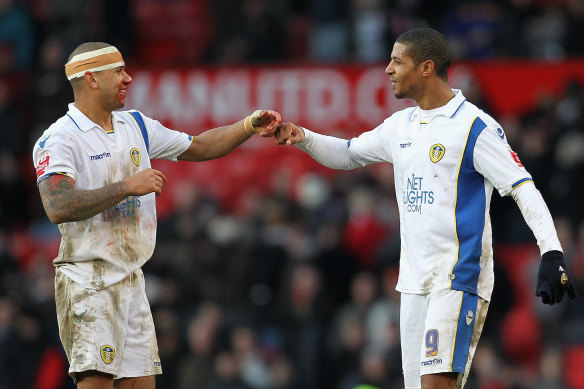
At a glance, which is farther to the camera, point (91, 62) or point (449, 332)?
point (91, 62)

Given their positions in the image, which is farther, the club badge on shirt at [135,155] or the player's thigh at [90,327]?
the club badge on shirt at [135,155]

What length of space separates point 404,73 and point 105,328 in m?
2.53

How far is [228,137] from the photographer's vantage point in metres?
8.16

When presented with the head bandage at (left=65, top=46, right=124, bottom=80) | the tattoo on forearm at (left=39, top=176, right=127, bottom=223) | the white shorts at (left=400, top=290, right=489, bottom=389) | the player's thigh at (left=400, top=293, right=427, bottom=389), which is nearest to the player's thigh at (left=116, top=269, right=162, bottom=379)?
the tattoo on forearm at (left=39, top=176, right=127, bottom=223)

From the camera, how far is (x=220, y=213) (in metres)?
14.9

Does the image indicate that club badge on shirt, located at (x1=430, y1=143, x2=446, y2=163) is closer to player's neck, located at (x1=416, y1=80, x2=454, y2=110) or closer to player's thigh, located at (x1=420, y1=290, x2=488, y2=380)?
player's neck, located at (x1=416, y1=80, x2=454, y2=110)

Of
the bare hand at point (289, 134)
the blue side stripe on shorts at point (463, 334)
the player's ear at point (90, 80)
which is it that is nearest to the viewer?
the blue side stripe on shorts at point (463, 334)

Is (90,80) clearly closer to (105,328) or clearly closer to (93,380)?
(105,328)

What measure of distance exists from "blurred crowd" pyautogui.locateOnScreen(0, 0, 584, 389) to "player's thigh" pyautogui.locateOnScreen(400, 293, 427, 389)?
15.3ft

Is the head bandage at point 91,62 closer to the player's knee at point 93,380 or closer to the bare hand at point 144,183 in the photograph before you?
the bare hand at point 144,183

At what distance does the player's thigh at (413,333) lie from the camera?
287 inches

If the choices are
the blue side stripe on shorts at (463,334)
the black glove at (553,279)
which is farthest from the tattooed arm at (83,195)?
the black glove at (553,279)

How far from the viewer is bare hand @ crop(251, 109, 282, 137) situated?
26.6 ft

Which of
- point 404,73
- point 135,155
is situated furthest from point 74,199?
point 404,73
